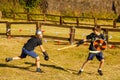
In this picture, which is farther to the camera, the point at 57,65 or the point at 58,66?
the point at 57,65

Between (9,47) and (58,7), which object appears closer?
(9,47)

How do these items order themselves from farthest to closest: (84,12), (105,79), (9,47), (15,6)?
(84,12) → (15,6) → (9,47) → (105,79)

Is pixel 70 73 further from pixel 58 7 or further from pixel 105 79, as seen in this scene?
pixel 58 7

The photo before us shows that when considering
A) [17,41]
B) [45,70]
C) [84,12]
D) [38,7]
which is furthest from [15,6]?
[45,70]

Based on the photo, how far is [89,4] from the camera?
4534cm

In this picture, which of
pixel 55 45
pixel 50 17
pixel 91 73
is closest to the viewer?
pixel 91 73

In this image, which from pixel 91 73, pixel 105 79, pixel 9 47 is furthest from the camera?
pixel 9 47

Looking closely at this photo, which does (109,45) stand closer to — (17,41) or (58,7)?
(17,41)

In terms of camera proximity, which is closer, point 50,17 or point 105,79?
point 105,79

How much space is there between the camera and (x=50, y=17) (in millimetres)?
38906

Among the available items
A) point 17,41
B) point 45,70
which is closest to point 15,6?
point 17,41

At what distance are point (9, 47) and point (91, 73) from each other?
6.87m

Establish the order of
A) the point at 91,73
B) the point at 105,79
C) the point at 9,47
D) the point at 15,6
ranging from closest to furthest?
the point at 105,79, the point at 91,73, the point at 9,47, the point at 15,6

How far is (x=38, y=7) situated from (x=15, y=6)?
3.03 m
